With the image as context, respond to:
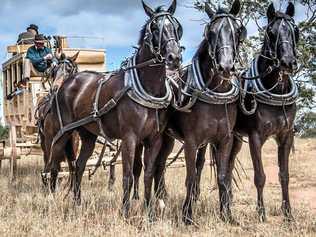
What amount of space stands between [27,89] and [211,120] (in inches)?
211

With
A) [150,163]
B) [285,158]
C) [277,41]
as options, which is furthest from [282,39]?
[150,163]

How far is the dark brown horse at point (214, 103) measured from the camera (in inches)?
223

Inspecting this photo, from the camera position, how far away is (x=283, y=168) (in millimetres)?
6473

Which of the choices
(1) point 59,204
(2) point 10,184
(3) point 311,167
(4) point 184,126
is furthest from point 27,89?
(3) point 311,167

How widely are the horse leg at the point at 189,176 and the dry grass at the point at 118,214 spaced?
0.40 feet

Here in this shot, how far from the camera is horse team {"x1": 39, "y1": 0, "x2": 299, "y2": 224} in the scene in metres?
5.72

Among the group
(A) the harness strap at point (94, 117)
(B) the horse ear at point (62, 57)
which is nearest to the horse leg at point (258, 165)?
(A) the harness strap at point (94, 117)

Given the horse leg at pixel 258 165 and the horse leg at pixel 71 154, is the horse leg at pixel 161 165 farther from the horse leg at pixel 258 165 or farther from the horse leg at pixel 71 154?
the horse leg at pixel 71 154

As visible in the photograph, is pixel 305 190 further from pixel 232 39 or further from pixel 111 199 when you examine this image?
pixel 232 39

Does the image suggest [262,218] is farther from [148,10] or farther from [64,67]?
[64,67]

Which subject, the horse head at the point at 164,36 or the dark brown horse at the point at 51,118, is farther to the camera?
the dark brown horse at the point at 51,118

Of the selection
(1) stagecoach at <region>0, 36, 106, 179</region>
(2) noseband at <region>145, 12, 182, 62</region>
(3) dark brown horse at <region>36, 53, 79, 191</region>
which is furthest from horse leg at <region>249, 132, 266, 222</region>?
(1) stagecoach at <region>0, 36, 106, 179</region>

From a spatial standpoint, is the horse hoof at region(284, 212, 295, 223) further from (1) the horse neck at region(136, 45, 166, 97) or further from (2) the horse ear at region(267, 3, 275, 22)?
(2) the horse ear at region(267, 3, 275, 22)

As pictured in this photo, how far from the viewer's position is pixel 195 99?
5.89 metres
